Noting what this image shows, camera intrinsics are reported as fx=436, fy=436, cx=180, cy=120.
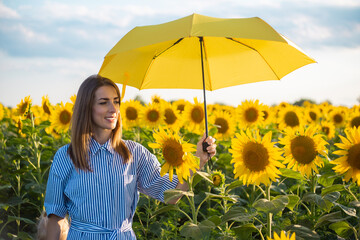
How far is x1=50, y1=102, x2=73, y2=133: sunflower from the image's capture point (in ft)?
19.3

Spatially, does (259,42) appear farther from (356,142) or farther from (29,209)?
(29,209)

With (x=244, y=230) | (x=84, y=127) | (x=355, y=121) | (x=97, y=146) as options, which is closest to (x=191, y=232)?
(x=244, y=230)

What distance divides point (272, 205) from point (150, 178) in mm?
909

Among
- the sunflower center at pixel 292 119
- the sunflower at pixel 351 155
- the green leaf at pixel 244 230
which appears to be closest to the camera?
the green leaf at pixel 244 230

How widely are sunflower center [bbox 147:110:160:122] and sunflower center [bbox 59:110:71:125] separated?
1.18 metres

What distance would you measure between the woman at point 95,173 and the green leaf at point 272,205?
1.66ft

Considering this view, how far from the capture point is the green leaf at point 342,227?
359 cm

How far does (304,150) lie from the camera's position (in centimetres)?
361

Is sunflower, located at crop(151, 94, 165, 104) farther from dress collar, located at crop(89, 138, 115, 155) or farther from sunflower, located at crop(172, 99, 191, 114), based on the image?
dress collar, located at crop(89, 138, 115, 155)

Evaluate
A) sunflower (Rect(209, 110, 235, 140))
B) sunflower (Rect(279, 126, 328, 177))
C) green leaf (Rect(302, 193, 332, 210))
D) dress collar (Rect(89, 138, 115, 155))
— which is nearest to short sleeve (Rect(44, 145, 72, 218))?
dress collar (Rect(89, 138, 115, 155))

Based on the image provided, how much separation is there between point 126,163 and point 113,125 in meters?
0.30

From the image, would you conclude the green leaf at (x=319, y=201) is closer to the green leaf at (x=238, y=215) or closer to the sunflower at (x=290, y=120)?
the green leaf at (x=238, y=215)

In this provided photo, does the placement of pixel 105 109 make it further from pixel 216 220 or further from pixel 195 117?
pixel 195 117

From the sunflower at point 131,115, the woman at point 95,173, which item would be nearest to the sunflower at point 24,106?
the sunflower at point 131,115
